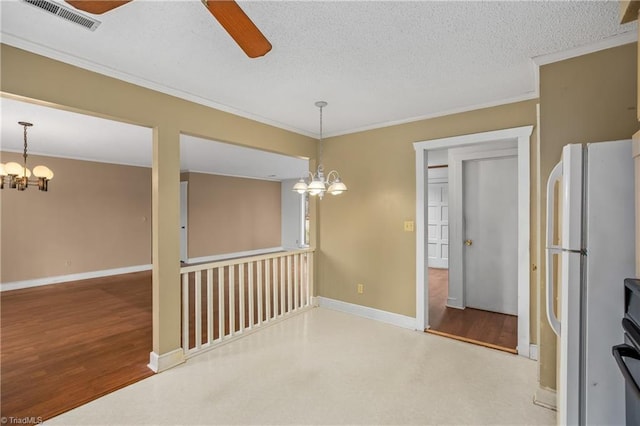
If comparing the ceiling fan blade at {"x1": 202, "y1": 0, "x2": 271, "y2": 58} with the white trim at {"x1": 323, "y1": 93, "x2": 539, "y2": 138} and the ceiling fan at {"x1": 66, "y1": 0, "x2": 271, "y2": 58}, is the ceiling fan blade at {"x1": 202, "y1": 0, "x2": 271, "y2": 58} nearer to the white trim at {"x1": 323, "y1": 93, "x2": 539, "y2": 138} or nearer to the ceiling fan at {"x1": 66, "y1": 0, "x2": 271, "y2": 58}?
the ceiling fan at {"x1": 66, "y1": 0, "x2": 271, "y2": 58}

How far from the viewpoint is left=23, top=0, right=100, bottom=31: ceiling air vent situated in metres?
1.56

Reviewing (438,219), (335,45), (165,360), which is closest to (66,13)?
(335,45)

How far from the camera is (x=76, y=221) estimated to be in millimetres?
6055

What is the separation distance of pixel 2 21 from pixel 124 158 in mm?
4950

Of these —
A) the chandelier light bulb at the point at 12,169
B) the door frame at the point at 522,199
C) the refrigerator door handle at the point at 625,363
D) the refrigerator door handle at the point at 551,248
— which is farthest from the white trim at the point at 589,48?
the chandelier light bulb at the point at 12,169

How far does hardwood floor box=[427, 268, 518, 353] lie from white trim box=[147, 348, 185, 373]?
2586 mm

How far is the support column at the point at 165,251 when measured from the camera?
260 centimetres

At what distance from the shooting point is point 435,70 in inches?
91.3

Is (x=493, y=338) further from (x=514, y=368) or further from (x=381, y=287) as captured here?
(x=381, y=287)

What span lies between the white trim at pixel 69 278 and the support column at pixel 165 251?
15.3ft

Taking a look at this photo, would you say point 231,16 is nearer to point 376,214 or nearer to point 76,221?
point 376,214

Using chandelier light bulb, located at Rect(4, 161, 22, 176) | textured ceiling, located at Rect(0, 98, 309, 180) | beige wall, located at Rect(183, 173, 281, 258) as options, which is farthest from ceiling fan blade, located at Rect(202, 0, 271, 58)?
beige wall, located at Rect(183, 173, 281, 258)

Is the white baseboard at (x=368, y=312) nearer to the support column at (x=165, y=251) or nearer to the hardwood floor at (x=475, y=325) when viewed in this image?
the hardwood floor at (x=475, y=325)

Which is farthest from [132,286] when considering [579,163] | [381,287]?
[579,163]
